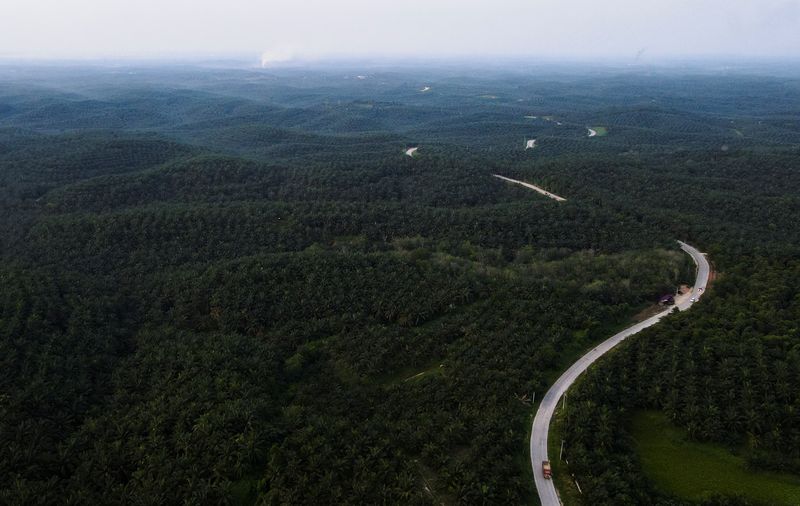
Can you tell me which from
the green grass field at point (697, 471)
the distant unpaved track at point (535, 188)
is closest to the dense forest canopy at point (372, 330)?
the green grass field at point (697, 471)

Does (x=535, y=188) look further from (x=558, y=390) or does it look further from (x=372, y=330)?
(x=558, y=390)

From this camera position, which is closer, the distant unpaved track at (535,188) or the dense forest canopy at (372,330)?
the dense forest canopy at (372,330)

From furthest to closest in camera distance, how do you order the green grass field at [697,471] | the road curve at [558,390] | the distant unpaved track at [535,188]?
the distant unpaved track at [535,188], the road curve at [558,390], the green grass field at [697,471]

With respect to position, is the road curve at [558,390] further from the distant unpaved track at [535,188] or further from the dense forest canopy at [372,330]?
the distant unpaved track at [535,188]

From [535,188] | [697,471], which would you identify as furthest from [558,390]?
[535,188]

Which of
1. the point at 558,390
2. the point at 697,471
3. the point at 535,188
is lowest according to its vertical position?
the point at 697,471

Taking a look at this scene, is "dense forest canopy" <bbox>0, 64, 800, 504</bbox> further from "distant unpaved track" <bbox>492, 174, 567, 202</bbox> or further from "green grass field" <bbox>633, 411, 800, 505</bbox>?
"distant unpaved track" <bbox>492, 174, 567, 202</bbox>
